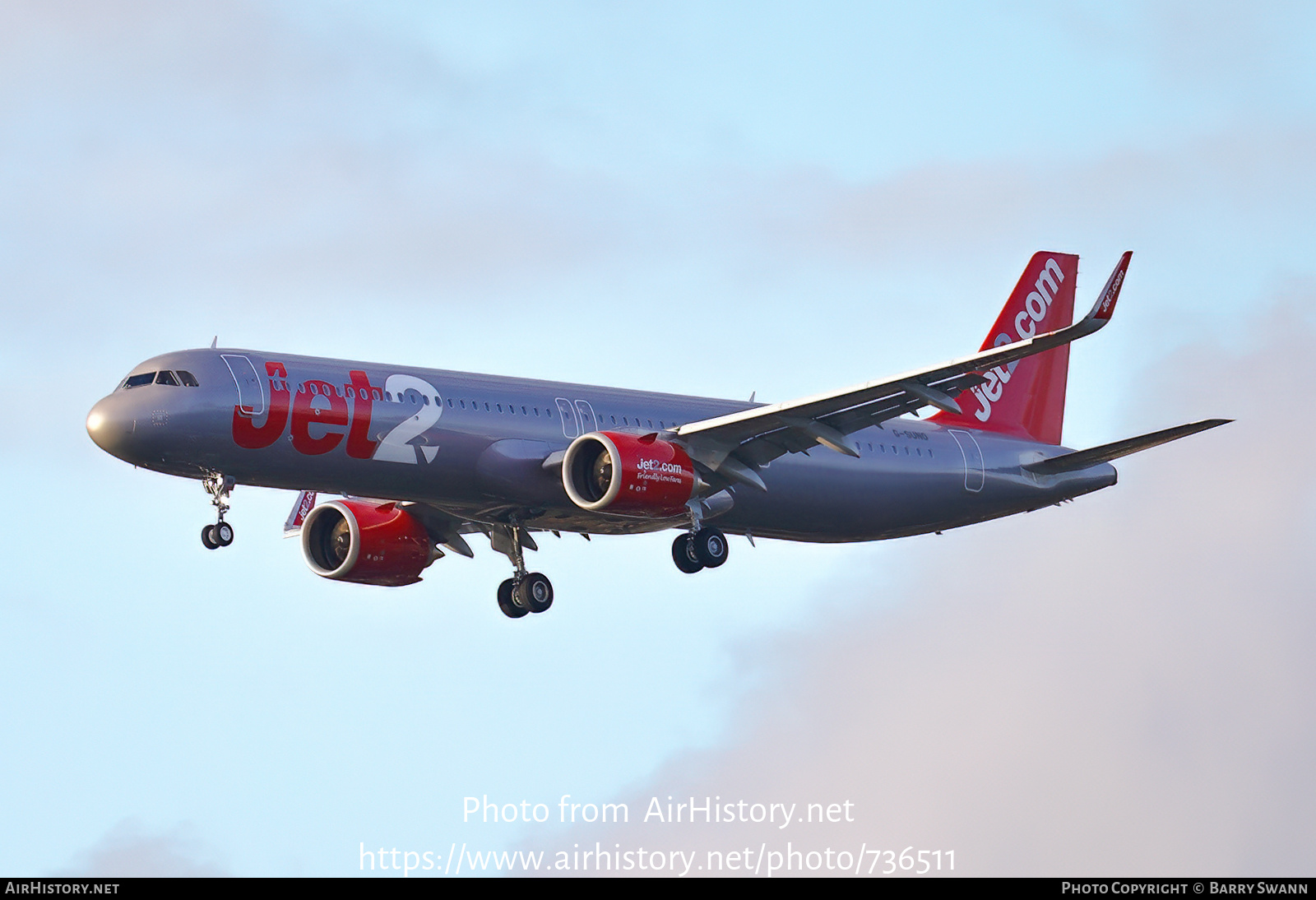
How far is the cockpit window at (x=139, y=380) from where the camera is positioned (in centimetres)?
4438

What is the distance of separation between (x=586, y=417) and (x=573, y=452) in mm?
2170

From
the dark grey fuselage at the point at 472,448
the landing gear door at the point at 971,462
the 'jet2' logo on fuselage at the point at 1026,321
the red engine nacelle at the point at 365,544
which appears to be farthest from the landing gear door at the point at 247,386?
the 'jet2' logo on fuselage at the point at 1026,321

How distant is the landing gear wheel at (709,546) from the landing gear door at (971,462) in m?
8.20

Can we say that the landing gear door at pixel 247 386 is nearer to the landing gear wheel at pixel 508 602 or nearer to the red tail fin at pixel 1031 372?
the landing gear wheel at pixel 508 602

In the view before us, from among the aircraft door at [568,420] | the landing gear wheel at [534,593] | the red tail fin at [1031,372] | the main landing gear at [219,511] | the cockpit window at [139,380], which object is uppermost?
the red tail fin at [1031,372]

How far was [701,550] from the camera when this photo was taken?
4944 centimetres

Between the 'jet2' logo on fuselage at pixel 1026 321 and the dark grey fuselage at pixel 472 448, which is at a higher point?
the 'jet2' logo on fuselage at pixel 1026 321

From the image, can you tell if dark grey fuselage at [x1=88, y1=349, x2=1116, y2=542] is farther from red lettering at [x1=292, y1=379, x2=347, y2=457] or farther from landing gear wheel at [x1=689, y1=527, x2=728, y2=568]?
landing gear wheel at [x1=689, y1=527, x2=728, y2=568]

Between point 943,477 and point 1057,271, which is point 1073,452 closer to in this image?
point 943,477

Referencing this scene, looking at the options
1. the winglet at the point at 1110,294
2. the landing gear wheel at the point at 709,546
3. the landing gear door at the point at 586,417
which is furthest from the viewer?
the landing gear wheel at the point at 709,546

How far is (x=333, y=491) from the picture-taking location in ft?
151
